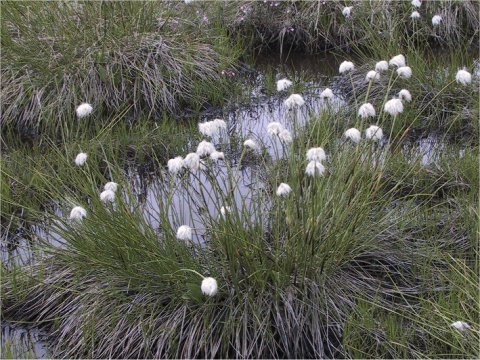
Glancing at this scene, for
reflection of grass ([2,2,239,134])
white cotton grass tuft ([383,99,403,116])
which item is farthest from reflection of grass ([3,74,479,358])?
reflection of grass ([2,2,239,134])

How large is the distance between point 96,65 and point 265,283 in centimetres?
332

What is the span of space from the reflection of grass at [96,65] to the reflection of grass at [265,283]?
2.32 m

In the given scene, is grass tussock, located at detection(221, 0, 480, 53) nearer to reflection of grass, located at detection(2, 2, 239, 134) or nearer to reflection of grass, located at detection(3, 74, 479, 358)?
reflection of grass, located at detection(2, 2, 239, 134)

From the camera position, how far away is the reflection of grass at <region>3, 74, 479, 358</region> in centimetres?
299

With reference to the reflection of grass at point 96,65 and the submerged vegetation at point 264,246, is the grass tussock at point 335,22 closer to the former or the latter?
the reflection of grass at point 96,65

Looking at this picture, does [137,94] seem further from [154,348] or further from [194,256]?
[154,348]

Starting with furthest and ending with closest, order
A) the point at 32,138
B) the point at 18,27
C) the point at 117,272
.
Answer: the point at 18,27, the point at 32,138, the point at 117,272

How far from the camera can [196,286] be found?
304 centimetres

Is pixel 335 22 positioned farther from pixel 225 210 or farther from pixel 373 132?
pixel 225 210

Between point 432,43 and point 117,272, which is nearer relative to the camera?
point 117,272

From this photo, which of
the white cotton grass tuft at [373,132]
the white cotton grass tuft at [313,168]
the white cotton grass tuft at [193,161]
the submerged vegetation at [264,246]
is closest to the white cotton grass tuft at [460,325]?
the submerged vegetation at [264,246]

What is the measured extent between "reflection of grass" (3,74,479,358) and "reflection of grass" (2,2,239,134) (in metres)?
2.32

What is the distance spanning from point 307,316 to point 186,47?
12.4 ft

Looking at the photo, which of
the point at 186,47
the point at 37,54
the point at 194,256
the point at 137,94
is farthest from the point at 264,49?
the point at 194,256
